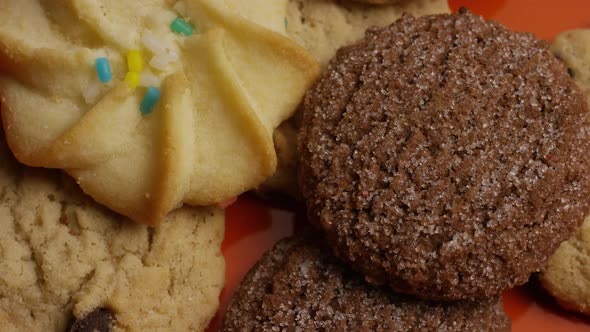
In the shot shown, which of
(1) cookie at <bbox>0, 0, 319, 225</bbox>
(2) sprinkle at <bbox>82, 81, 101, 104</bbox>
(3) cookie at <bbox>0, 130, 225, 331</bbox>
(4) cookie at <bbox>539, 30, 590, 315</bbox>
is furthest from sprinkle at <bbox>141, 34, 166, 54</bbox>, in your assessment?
(4) cookie at <bbox>539, 30, 590, 315</bbox>

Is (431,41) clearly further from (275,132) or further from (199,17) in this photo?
(199,17)

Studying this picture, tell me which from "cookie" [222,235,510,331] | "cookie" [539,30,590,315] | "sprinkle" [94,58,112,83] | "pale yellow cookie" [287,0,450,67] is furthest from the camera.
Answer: "pale yellow cookie" [287,0,450,67]

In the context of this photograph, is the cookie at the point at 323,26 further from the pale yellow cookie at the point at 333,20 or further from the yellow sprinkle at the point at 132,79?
the yellow sprinkle at the point at 132,79

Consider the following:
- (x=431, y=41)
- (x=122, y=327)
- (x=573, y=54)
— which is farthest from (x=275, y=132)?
(x=573, y=54)

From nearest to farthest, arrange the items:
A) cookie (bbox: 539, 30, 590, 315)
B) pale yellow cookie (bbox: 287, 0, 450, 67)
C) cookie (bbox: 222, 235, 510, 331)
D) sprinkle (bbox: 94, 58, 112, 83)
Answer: sprinkle (bbox: 94, 58, 112, 83) → cookie (bbox: 222, 235, 510, 331) → cookie (bbox: 539, 30, 590, 315) → pale yellow cookie (bbox: 287, 0, 450, 67)

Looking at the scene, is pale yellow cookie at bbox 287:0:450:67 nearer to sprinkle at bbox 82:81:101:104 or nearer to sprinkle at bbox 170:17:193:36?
sprinkle at bbox 170:17:193:36
